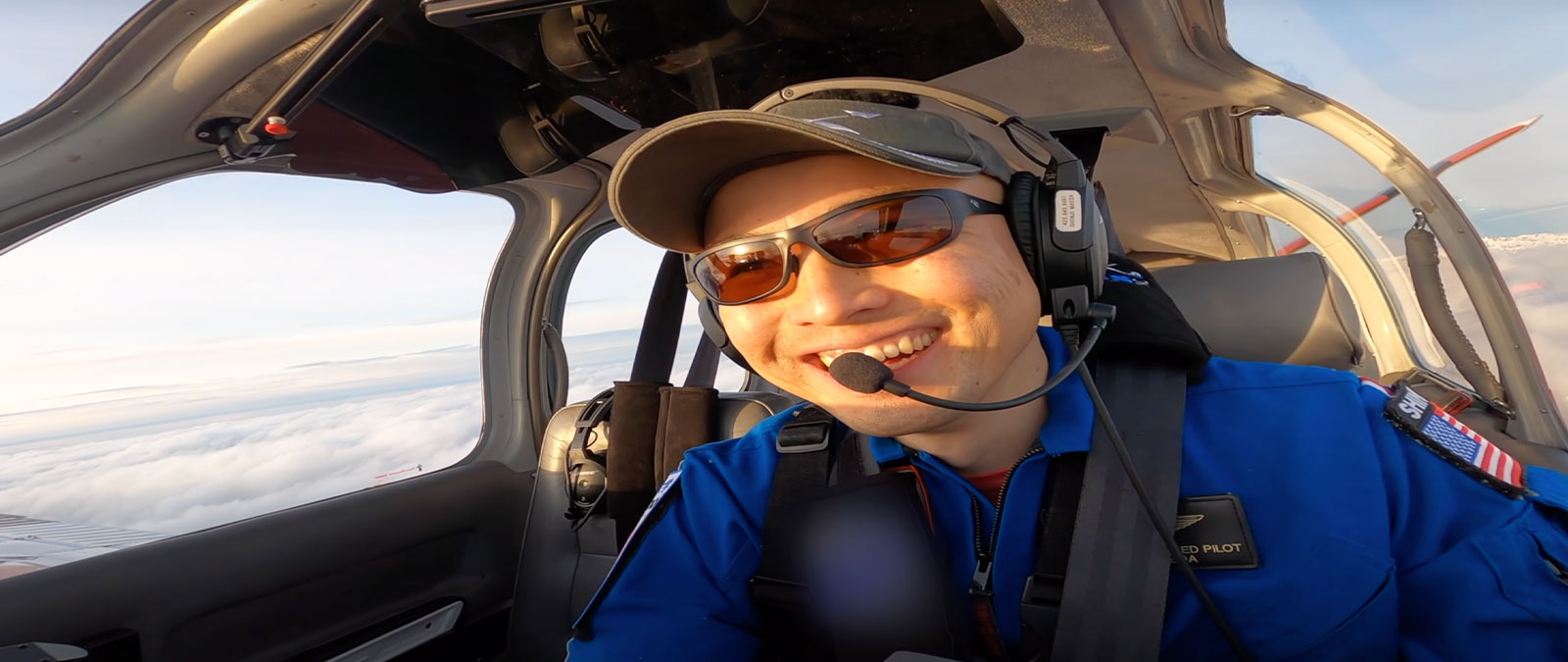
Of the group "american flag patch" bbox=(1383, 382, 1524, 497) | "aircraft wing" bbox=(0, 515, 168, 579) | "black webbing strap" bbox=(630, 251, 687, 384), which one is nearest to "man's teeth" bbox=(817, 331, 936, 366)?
"american flag patch" bbox=(1383, 382, 1524, 497)

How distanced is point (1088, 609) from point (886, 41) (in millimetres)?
1368

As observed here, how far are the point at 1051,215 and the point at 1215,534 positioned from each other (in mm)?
515

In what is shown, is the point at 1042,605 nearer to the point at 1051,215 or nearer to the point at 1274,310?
the point at 1051,215

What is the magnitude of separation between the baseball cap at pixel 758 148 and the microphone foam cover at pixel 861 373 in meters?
0.25

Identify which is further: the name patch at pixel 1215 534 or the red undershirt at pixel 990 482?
the red undershirt at pixel 990 482

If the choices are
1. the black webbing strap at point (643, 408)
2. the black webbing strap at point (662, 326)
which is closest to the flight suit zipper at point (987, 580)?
the black webbing strap at point (643, 408)

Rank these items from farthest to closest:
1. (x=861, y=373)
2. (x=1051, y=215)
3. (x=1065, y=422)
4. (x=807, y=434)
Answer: (x=807, y=434), (x=1065, y=422), (x=1051, y=215), (x=861, y=373)

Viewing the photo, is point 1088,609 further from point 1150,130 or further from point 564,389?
point 564,389

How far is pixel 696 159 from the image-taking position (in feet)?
3.74

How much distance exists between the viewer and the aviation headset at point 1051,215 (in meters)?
1.07

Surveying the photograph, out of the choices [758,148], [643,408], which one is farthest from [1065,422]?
[643,408]

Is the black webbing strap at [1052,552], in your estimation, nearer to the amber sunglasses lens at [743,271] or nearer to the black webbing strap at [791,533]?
the black webbing strap at [791,533]

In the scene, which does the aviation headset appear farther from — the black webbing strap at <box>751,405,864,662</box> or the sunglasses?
the black webbing strap at <box>751,405,864,662</box>

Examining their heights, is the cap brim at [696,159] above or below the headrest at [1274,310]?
above
